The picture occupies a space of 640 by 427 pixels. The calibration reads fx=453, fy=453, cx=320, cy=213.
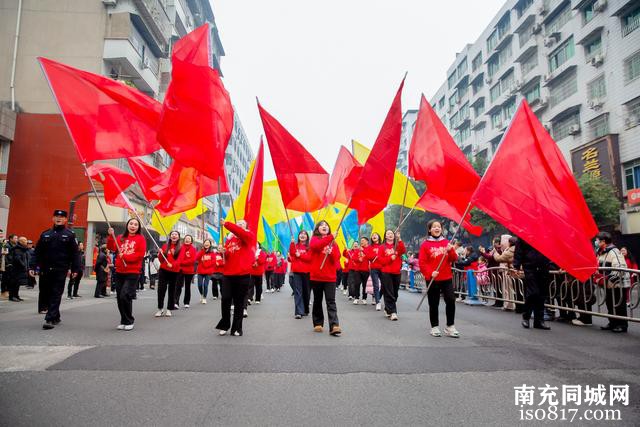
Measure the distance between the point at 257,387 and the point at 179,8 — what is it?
124ft

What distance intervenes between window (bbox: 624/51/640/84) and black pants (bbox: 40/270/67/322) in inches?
1106

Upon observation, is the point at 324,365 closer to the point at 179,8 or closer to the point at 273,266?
the point at 273,266

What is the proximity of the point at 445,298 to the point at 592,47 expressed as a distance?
28043mm

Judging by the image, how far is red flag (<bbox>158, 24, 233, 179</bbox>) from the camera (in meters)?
7.14

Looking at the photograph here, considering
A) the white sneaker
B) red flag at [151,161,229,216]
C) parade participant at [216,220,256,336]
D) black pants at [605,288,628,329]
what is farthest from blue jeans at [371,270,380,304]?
parade participant at [216,220,256,336]

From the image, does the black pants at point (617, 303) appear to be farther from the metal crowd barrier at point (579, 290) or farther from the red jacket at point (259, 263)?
the red jacket at point (259, 263)

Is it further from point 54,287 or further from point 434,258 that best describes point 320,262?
point 54,287

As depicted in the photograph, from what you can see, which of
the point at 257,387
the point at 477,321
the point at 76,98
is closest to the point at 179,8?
the point at 76,98

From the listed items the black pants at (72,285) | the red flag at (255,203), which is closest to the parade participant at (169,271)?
the red flag at (255,203)

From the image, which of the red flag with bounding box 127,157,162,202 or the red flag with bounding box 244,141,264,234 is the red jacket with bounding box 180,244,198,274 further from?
the red flag with bounding box 244,141,264,234

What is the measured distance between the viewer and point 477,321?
9070 millimetres

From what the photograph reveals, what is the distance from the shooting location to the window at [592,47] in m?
27.1

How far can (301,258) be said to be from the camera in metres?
8.25

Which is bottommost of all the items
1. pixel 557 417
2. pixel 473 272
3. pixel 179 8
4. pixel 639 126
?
pixel 557 417
